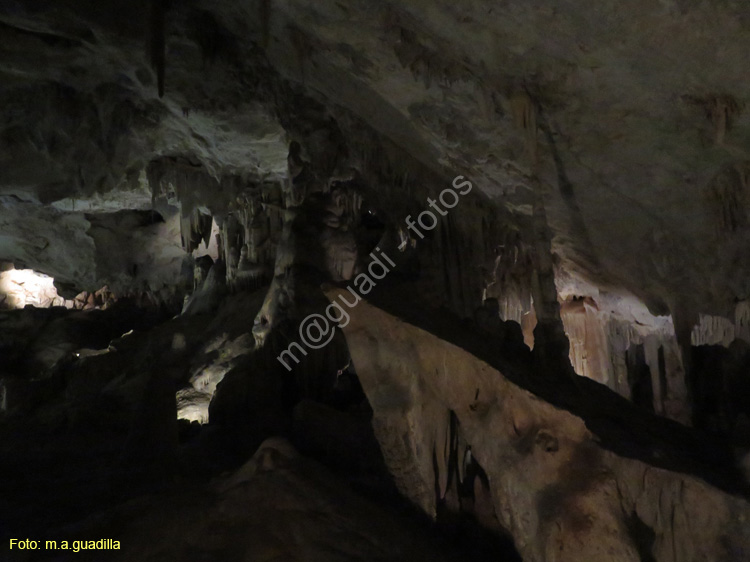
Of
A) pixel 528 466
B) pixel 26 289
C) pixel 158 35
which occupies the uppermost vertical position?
pixel 158 35

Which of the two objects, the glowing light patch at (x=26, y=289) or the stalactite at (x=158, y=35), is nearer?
the stalactite at (x=158, y=35)

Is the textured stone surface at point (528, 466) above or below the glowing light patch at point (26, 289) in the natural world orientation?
below

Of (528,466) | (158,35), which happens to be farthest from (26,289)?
(528,466)

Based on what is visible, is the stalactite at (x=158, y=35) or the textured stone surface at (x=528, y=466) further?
the stalactite at (x=158, y=35)

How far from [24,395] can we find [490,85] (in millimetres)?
10281

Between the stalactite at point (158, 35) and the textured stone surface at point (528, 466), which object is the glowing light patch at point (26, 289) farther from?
the textured stone surface at point (528, 466)

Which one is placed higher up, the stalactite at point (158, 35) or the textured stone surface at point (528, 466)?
the stalactite at point (158, 35)

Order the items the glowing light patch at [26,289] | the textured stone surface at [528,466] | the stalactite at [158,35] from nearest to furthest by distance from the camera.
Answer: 1. the textured stone surface at [528,466]
2. the stalactite at [158,35]
3. the glowing light patch at [26,289]

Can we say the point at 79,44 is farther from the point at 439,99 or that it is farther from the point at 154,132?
the point at 439,99

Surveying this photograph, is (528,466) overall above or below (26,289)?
below

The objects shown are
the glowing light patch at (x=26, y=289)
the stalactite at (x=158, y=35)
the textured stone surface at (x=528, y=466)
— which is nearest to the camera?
the textured stone surface at (x=528, y=466)

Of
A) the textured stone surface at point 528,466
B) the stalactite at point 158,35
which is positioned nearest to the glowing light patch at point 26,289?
the stalactite at point 158,35

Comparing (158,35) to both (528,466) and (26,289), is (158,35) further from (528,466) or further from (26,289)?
(26,289)

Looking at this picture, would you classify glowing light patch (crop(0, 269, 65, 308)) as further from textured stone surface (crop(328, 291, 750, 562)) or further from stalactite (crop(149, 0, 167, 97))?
textured stone surface (crop(328, 291, 750, 562))
